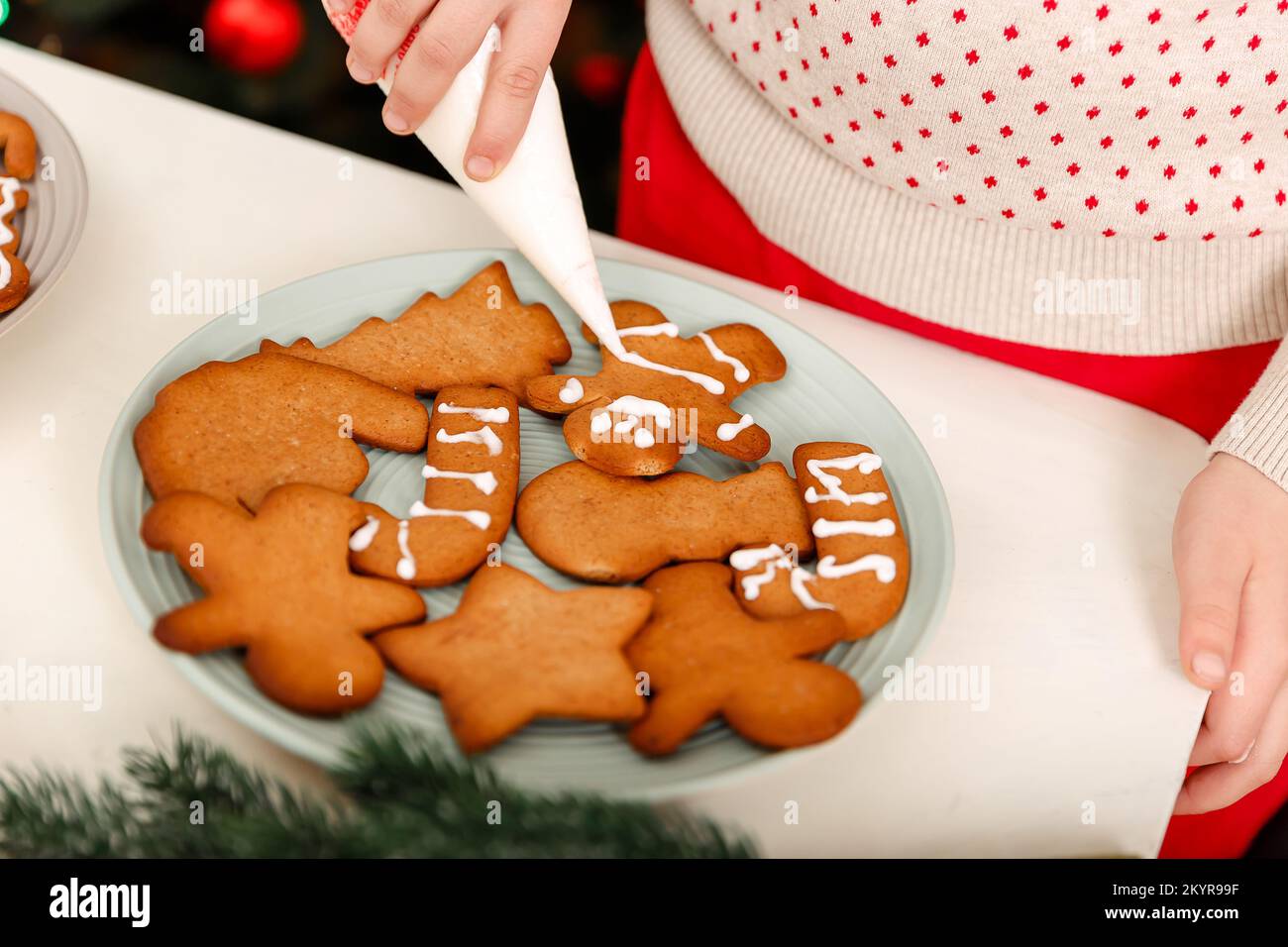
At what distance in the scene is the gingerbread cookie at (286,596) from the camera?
564 mm

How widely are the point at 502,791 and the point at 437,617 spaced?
152 millimetres

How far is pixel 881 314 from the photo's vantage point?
1.01 meters

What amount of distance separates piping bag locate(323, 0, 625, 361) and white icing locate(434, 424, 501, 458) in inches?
5.3

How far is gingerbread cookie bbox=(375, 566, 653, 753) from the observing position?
0.56 metres

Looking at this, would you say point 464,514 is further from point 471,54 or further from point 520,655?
point 471,54

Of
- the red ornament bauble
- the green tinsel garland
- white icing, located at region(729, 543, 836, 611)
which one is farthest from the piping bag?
the red ornament bauble

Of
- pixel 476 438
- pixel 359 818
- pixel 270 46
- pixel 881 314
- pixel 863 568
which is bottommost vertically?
pixel 359 818

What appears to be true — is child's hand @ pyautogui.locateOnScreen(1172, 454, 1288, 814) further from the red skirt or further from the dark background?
the dark background

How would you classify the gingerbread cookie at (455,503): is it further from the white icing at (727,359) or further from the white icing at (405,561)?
the white icing at (727,359)

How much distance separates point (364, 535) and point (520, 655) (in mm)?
131

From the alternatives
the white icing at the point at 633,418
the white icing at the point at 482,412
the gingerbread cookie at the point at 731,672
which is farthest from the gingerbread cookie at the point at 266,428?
the gingerbread cookie at the point at 731,672

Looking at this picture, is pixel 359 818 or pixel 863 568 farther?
pixel 863 568

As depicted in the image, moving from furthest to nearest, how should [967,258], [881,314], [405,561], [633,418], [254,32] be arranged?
[254,32]
[881,314]
[967,258]
[633,418]
[405,561]

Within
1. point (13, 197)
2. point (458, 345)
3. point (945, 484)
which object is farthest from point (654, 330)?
point (13, 197)
